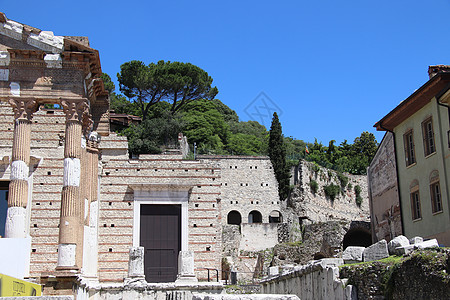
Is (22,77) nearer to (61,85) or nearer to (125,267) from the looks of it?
(61,85)

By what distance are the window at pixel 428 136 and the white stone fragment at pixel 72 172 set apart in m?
11.6

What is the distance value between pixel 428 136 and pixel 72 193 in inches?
468

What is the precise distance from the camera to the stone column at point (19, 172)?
18016 mm

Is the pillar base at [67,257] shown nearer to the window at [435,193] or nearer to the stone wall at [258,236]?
the window at [435,193]

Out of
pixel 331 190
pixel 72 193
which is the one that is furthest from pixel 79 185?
pixel 331 190

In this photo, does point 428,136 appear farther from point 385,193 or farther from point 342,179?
point 342,179

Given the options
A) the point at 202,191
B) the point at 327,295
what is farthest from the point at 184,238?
the point at 327,295

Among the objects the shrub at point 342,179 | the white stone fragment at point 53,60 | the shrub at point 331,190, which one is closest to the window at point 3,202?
the white stone fragment at point 53,60

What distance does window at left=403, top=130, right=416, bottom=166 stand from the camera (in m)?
20.6

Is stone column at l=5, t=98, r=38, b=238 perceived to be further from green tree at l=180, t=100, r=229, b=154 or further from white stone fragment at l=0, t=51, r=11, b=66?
green tree at l=180, t=100, r=229, b=154

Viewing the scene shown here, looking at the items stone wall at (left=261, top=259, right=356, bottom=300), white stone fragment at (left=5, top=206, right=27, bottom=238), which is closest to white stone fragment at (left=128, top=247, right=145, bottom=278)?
white stone fragment at (left=5, top=206, right=27, bottom=238)

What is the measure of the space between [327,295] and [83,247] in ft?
39.1

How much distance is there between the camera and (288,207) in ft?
173

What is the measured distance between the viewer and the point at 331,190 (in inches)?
2189
